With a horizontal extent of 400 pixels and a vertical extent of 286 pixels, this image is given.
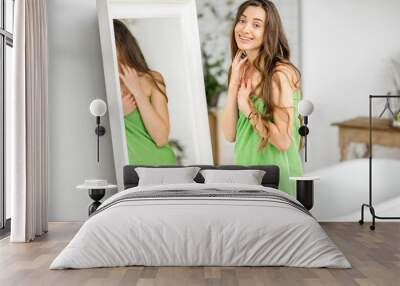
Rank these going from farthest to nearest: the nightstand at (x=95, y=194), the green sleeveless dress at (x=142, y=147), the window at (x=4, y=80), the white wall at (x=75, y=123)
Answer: the white wall at (x=75, y=123) → the green sleeveless dress at (x=142, y=147) → the nightstand at (x=95, y=194) → the window at (x=4, y=80)

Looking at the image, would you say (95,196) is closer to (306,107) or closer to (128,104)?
(128,104)

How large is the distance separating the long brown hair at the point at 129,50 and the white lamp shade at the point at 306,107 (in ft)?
5.57

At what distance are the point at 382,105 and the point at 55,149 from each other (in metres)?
4.16

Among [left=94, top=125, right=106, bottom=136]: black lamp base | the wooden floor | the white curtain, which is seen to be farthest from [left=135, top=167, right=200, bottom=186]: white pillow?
the wooden floor

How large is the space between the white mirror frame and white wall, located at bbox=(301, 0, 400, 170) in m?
1.33

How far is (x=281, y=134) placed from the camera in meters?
7.84

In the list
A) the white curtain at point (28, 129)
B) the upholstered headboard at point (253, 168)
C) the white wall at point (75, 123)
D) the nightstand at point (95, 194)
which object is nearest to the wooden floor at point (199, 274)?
the white curtain at point (28, 129)

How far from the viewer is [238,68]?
793 cm

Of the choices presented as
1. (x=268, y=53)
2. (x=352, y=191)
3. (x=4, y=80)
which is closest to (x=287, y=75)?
(x=268, y=53)

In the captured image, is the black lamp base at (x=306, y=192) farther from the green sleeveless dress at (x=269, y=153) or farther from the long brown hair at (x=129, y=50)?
the long brown hair at (x=129, y=50)

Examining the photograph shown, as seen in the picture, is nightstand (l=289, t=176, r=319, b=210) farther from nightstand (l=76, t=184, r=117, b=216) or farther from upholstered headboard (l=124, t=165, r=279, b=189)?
nightstand (l=76, t=184, r=117, b=216)

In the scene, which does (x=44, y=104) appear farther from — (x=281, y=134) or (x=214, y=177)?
Result: (x=281, y=134)

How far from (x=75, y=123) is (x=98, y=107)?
0.58 metres

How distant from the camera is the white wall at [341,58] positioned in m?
7.98
